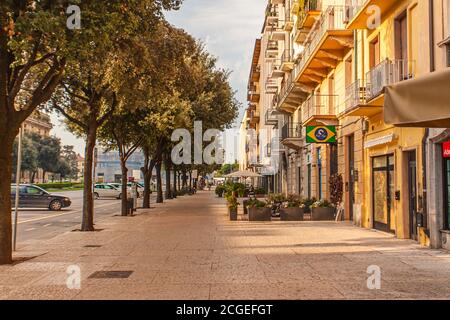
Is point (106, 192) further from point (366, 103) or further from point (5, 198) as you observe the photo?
point (5, 198)

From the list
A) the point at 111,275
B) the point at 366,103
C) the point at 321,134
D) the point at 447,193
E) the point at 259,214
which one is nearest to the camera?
the point at 111,275

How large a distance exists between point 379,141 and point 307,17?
12.5 meters

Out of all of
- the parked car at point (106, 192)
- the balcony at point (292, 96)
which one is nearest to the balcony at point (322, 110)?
the balcony at point (292, 96)

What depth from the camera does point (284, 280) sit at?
842cm

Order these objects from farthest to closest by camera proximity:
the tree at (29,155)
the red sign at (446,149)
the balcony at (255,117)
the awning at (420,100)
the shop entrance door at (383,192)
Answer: the tree at (29,155) → the balcony at (255,117) → the shop entrance door at (383,192) → the red sign at (446,149) → the awning at (420,100)

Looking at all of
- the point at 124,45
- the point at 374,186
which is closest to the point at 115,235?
the point at 124,45

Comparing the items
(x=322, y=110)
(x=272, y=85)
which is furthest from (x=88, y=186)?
(x=272, y=85)

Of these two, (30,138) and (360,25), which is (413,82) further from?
(30,138)

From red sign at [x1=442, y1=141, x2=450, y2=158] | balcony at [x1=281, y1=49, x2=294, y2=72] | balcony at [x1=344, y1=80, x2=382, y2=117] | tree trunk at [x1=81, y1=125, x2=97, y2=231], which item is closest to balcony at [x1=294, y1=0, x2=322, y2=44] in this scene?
balcony at [x1=281, y1=49, x2=294, y2=72]

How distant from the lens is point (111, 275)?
8.98m

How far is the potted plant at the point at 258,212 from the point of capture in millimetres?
21250

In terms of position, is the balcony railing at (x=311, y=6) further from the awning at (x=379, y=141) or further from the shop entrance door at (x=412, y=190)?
the shop entrance door at (x=412, y=190)

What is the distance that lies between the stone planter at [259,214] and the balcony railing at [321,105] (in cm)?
442
